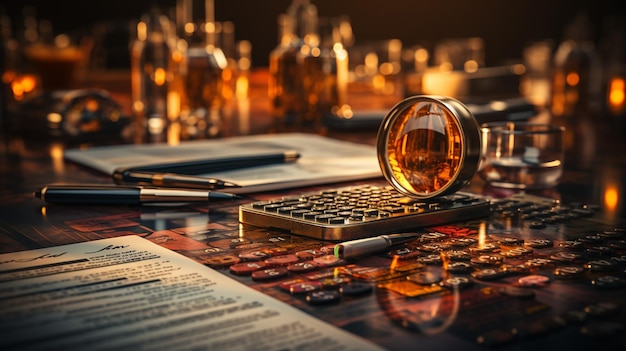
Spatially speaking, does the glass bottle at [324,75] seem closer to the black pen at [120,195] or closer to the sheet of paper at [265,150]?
the sheet of paper at [265,150]

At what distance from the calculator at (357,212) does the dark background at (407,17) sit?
143 inches

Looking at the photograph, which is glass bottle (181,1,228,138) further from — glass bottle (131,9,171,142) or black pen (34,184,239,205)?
black pen (34,184,239,205)

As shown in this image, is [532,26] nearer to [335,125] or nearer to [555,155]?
[335,125]

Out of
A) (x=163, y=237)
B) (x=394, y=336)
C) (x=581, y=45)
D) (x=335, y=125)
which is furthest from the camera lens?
(x=581, y=45)

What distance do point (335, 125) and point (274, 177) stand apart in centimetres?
65

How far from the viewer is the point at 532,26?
4430mm

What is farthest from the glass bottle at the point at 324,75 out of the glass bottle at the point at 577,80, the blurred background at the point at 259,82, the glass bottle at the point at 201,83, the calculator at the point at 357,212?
the calculator at the point at 357,212

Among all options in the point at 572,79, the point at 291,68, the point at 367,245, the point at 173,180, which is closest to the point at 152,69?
the point at 291,68

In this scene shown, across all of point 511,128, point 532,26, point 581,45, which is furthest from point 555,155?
point 532,26

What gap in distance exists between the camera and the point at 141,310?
20.9 inches

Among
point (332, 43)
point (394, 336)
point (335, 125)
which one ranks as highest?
point (332, 43)

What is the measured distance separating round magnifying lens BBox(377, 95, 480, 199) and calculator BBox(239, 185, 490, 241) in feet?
0.06

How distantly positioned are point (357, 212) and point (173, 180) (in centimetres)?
28

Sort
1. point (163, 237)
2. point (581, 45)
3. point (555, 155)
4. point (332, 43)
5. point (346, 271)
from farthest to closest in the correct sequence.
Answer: point (581, 45), point (332, 43), point (555, 155), point (163, 237), point (346, 271)
